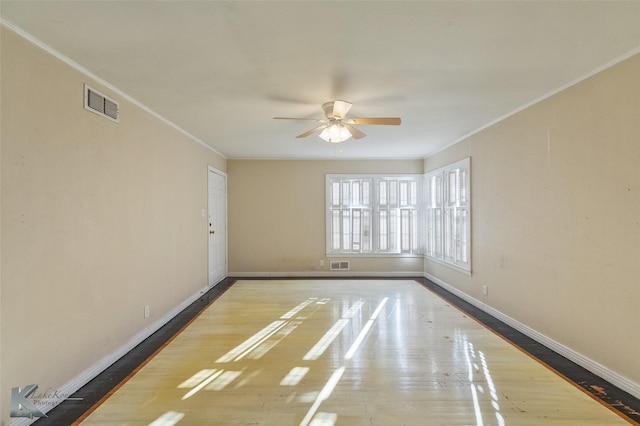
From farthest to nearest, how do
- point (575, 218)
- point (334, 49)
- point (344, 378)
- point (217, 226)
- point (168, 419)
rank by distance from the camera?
point (217, 226), point (575, 218), point (344, 378), point (334, 49), point (168, 419)

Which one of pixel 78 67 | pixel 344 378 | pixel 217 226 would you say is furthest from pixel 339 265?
pixel 78 67

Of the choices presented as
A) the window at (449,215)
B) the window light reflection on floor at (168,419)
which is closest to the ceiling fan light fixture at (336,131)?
the window at (449,215)

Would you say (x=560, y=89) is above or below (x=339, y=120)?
above

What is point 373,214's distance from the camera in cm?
678

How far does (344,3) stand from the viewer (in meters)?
1.76

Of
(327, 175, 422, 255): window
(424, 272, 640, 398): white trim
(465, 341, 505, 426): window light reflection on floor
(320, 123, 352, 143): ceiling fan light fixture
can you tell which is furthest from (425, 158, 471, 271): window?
(320, 123, 352, 143): ceiling fan light fixture

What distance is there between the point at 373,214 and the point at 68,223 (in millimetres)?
5306

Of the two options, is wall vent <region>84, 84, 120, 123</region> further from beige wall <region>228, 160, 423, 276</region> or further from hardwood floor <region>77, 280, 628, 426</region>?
beige wall <region>228, 160, 423, 276</region>

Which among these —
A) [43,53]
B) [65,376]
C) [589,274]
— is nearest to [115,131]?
[43,53]

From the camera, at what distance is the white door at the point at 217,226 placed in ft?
18.8

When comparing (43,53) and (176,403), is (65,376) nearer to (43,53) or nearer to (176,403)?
(176,403)

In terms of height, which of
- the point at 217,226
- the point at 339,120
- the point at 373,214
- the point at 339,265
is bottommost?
the point at 339,265

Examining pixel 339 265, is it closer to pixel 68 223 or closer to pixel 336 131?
pixel 336 131

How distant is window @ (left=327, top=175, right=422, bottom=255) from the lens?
6734mm
